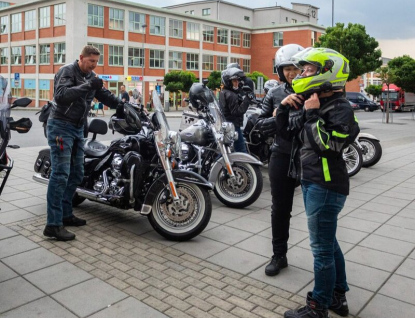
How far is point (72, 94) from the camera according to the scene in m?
4.61

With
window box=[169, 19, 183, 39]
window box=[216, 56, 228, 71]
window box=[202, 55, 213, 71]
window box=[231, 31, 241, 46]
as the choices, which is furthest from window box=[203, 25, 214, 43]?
window box=[231, 31, 241, 46]

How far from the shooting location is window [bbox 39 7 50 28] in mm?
49269

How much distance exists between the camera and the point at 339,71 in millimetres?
2949

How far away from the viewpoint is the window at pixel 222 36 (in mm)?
63750

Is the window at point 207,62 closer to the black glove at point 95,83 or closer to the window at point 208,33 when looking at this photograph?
the window at point 208,33

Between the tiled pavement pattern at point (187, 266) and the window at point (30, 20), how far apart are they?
50508mm

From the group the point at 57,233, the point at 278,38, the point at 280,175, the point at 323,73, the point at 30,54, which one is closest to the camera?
the point at 323,73

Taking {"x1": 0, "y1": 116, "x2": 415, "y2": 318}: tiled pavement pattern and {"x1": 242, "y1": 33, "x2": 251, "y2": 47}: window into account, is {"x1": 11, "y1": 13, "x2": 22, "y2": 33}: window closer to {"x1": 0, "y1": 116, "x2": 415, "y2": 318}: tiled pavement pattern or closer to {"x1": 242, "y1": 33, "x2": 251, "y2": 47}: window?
{"x1": 242, "y1": 33, "x2": 251, "y2": 47}: window

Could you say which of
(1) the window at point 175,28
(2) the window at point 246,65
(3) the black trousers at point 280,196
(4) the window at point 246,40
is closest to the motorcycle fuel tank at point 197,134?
(3) the black trousers at point 280,196

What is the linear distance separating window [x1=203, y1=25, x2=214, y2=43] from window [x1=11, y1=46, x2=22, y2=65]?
2302 cm

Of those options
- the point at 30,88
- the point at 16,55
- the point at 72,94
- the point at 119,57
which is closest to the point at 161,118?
the point at 72,94

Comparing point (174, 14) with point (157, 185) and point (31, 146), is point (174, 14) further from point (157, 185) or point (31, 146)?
point (157, 185)

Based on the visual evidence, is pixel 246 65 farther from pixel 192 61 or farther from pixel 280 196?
pixel 280 196

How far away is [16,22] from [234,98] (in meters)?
54.1
